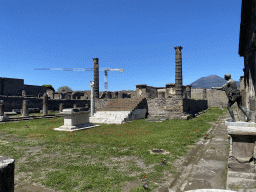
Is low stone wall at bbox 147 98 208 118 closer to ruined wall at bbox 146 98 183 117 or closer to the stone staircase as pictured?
ruined wall at bbox 146 98 183 117

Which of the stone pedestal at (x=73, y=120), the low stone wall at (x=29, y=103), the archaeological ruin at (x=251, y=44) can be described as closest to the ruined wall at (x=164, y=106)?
the archaeological ruin at (x=251, y=44)

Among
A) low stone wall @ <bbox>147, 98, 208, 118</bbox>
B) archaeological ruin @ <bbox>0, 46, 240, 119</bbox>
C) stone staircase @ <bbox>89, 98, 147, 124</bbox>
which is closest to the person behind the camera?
stone staircase @ <bbox>89, 98, 147, 124</bbox>

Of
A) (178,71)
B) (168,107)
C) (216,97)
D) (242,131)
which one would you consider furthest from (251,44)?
(216,97)

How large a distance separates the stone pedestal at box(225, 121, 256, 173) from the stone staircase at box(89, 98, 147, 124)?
971 centimetres

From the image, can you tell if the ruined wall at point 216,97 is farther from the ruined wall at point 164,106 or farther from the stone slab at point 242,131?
the stone slab at point 242,131

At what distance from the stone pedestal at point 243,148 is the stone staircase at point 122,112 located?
31.8ft

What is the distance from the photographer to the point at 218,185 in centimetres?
353

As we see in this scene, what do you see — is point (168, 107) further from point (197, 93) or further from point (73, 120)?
point (197, 93)

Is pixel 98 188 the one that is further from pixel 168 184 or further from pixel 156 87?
pixel 156 87

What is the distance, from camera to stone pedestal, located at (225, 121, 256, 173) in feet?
12.9

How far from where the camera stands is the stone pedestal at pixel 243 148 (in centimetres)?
393

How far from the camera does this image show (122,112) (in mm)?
15328

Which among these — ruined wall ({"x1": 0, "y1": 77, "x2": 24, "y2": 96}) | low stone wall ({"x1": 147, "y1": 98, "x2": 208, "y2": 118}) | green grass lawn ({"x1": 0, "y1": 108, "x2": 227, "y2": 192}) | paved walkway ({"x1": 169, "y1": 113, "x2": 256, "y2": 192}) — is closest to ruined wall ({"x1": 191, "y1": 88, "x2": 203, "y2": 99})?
low stone wall ({"x1": 147, "y1": 98, "x2": 208, "y2": 118})

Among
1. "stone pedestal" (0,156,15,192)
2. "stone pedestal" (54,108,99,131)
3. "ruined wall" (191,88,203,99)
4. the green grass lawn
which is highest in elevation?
"ruined wall" (191,88,203,99)
